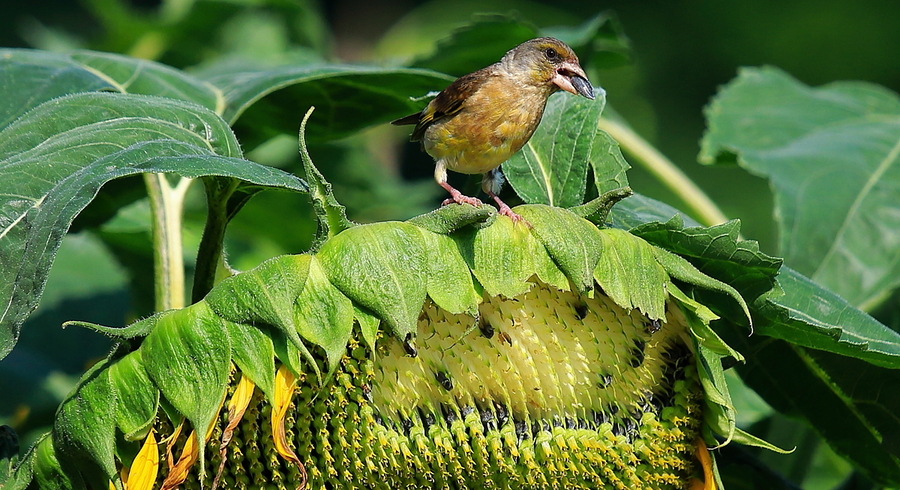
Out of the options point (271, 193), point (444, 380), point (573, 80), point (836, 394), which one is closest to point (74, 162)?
point (444, 380)

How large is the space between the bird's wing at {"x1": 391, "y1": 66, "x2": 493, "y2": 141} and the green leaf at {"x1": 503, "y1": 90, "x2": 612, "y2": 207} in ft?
0.63

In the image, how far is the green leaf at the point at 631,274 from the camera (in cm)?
106

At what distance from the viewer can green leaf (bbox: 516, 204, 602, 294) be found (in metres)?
1.04

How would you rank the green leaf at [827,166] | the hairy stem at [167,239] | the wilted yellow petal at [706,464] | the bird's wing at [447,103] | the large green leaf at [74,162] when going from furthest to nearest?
the green leaf at [827,166] → the bird's wing at [447,103] → the hairy stem at [167,239] → the wilted yellow petal at [706,464] → the large green leaf at [74,162]

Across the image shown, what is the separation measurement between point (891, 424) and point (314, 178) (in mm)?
856

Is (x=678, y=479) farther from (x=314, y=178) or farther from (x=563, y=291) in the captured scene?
(x=314, y=178)

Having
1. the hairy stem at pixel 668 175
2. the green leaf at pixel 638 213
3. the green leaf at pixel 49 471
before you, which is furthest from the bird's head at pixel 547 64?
the green leaf at pixel 49 471

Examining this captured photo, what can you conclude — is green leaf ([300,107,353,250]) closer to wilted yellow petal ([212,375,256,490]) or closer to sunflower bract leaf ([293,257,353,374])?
sunflower bract leaf ([293,257,353,374])

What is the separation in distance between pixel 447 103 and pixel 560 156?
1.20 ft

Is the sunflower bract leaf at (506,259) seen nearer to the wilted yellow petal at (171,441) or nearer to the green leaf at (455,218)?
the green leaf at (455,218)

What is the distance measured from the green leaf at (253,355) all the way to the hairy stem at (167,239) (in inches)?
18.1

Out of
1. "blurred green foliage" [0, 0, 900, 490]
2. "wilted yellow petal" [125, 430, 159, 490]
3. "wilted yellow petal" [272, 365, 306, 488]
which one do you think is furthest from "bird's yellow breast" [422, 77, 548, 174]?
"wilted yellow petal" [125, 430, 159, 490]

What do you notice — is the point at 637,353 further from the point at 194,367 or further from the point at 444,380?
the point at 194,367

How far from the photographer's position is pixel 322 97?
1.72m
